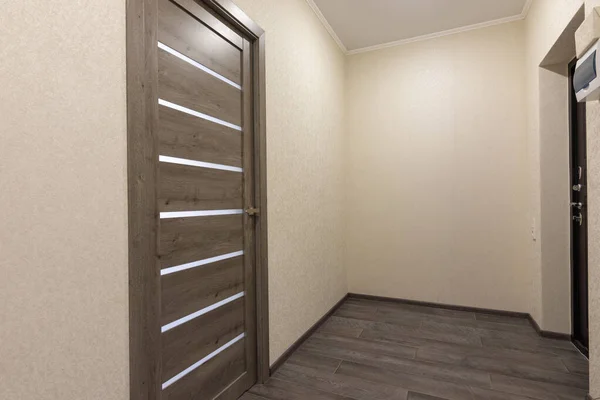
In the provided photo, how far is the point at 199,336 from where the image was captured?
166 cm

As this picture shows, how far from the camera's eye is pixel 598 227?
64.9 inches

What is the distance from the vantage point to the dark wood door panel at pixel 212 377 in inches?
60.6

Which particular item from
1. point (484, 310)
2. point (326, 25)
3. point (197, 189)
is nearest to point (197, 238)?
point (197, 189)

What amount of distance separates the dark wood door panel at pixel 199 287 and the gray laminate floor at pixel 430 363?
0.68 m

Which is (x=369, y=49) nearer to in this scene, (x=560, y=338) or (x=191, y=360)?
(x=560, y=338)

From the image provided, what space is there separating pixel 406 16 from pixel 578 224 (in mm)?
2260

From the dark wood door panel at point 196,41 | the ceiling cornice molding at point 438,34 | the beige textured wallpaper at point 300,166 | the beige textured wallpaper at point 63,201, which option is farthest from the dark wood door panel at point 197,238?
the ceiling cornice molding at point 438,34

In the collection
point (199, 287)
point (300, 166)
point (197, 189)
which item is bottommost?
point (199, 287)

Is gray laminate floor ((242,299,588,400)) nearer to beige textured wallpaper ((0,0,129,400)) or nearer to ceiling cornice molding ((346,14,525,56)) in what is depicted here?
beige textured wallpaper ((0,0,129,400))

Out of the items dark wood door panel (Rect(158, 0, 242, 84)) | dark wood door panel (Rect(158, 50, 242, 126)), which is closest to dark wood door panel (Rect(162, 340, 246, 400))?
dark wood door panel (Rect(158, 50, 242, 126))

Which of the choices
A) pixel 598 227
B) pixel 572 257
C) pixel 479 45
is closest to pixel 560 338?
pixel 572 257

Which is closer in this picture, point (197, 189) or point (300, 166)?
point (197, 189)

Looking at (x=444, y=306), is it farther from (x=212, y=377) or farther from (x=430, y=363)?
(x=212, y=377)

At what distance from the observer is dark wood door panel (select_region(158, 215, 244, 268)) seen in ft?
4.81
